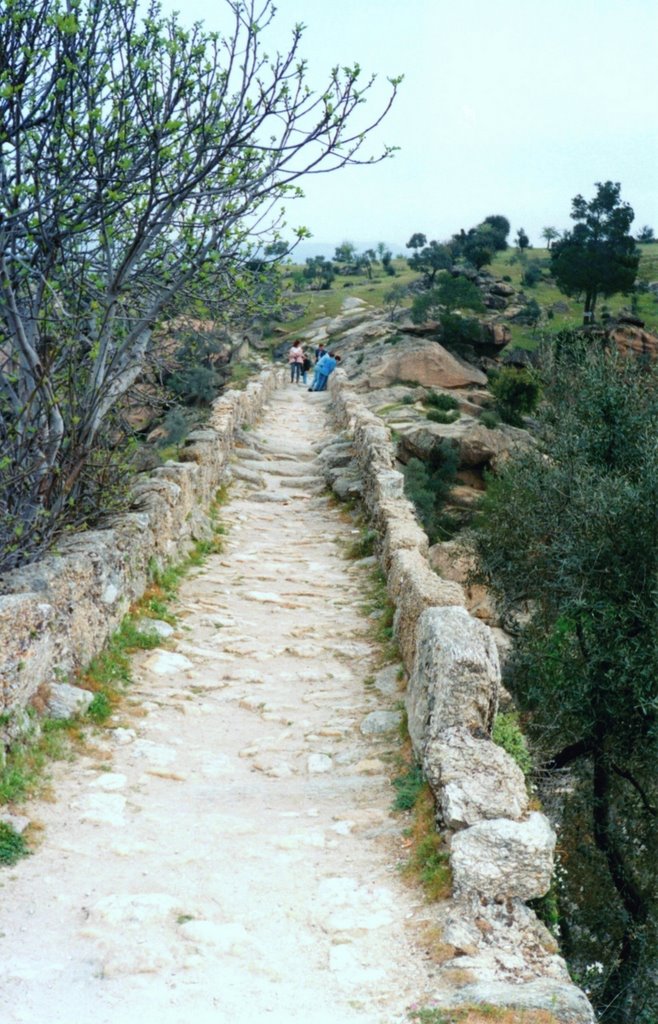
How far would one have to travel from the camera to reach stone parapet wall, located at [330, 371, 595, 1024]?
4484 millimetres

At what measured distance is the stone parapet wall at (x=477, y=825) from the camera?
448 cm

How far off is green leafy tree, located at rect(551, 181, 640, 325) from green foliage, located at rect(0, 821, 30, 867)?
5769cm

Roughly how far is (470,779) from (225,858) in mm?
1503

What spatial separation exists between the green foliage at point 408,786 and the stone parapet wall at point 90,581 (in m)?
2.53

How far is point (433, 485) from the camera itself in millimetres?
26578

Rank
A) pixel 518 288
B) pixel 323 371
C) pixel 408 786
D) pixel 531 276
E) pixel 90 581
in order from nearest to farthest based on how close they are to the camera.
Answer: pixel 408 786, pixel 90 581, pixel 323 371, pixel 518 288, pixel 531 276

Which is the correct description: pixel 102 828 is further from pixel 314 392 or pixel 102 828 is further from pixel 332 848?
pixel 314 392

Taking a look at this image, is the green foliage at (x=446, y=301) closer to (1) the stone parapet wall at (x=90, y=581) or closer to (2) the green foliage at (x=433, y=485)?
(2) the green foliage at (x=433, y=485)

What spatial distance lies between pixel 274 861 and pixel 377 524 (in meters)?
7.71

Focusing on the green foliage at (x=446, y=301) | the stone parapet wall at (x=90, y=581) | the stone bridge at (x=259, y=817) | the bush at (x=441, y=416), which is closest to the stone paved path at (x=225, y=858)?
the stone bridge at (x=259, y=817)

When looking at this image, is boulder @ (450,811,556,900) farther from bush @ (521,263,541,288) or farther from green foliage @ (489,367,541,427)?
bush @ (521,263,541,288)

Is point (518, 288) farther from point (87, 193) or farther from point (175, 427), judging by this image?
point (87, 193)

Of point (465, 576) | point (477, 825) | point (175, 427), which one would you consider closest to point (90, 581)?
point (477, 825)


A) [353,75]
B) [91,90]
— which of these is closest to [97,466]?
[91,90]
